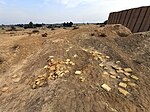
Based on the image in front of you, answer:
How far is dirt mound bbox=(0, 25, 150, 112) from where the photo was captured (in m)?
11.8

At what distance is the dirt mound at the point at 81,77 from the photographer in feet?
38.7

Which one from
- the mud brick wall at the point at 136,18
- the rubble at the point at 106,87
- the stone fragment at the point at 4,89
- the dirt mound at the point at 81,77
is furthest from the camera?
the mud brick wall at the point at 136,18

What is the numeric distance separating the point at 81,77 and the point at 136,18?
43.3 feet

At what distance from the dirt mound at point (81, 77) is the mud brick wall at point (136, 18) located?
141 inches

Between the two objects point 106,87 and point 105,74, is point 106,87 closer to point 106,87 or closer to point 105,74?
point 106,87

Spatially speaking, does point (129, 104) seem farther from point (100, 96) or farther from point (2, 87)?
point (2, 87)

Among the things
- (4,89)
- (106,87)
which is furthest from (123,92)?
(4,89)

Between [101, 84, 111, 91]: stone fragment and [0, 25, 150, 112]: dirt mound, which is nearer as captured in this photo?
[0, 25, 150, 112]: dirt mound

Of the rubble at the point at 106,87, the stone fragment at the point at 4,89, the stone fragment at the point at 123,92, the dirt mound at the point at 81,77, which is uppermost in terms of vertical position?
the rubble at the point at 106,87

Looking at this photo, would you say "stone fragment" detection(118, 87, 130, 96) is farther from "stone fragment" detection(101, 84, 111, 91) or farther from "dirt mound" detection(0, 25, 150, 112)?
"stone fragment" detection(101, 84, 111, 91)

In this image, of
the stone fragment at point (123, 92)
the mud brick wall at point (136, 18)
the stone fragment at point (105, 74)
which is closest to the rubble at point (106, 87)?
the stone fragment at point (123, 92)

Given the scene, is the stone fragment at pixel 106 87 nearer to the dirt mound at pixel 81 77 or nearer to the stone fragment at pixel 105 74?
the dirt mound at pixel 81 77

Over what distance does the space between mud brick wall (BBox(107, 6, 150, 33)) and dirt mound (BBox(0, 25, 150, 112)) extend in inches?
141

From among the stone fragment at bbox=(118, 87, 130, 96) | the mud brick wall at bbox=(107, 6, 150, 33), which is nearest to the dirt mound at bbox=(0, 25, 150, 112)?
the stone fragment at bbox=(118, 87, 130, 96)
